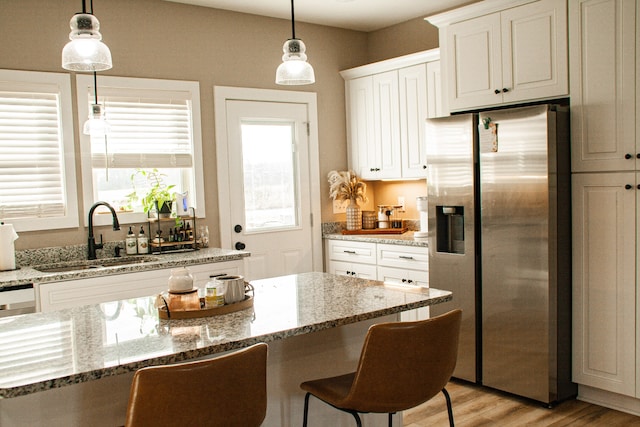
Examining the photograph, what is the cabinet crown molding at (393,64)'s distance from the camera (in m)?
4.61

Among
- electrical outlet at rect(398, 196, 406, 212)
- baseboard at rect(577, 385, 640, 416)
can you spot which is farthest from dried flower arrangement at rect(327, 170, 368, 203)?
baseboard at rect(577, 385, 640, 416)

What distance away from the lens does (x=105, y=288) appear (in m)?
3.57

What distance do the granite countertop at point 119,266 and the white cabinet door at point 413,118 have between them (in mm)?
1557

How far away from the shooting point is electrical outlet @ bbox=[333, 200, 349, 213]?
5.41 meters

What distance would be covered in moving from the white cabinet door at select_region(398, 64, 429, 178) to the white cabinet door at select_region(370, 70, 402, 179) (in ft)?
0.18

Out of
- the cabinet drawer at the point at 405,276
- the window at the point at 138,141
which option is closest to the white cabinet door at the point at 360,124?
the cabinet drawer at the point at 405,276

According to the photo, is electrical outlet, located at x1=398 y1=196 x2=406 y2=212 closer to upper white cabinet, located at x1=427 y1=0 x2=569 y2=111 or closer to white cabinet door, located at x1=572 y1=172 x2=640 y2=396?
upper white cabinet, located at x1=427 y1=0 x2=569 y2=111

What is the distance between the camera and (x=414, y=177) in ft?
16.1

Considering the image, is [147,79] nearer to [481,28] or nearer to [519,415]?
[481,28]

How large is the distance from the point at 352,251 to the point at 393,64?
153cm

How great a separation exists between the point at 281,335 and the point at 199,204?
2.74 meters

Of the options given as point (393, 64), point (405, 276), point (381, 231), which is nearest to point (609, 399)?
point (405, 276)

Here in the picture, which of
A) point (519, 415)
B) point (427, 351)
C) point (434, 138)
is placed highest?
point (434, 138)

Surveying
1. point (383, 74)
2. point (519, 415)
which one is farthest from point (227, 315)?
point (383, 74)
